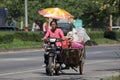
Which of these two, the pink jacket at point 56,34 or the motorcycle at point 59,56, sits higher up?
the pink jacket at point 56,34

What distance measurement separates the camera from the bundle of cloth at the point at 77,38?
633 inches

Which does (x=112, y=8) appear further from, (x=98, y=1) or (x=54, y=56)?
(x=54, y=56)

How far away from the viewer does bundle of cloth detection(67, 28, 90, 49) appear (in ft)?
52.7

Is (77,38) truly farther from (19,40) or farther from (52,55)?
(19,40)

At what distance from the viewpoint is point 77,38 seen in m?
16.7

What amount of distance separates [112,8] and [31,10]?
151 feet

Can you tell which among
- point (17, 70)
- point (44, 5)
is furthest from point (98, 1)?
point (44, 5)

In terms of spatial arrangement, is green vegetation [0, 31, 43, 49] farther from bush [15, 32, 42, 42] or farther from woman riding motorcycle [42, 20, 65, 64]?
woman riding motorcycle [42, 20, 65, 64]

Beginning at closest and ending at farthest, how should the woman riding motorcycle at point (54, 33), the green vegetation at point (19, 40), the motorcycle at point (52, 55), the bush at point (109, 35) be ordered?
1. the motorcycle at point (52, 55)
2. the woman riding motorcycle at point (54, 33)
3. the green vegetation at point (19, 40)
4. the bush at point (109, 35)

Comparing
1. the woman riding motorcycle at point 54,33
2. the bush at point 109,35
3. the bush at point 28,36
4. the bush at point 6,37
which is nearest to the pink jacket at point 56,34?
the woman riding motorcycle at point 54,33

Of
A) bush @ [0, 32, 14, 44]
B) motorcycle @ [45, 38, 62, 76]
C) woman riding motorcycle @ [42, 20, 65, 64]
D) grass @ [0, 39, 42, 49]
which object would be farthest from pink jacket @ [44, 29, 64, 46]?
bush @ [0, 32, 14, 44]

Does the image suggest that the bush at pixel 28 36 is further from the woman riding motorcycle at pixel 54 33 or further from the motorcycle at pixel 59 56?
the motorcycle at pixel 59 56

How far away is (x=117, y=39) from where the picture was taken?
48.9 m

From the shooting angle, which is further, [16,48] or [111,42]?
[111,42]
